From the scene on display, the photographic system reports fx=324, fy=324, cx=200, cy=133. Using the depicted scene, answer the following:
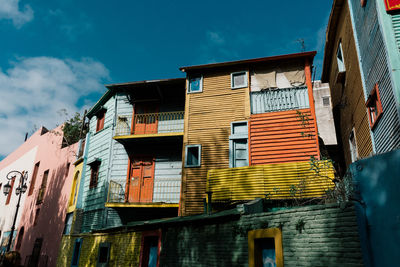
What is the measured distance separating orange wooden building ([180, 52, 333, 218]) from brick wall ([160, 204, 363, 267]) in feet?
8.80

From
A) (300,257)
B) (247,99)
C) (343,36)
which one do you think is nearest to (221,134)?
(247,99)

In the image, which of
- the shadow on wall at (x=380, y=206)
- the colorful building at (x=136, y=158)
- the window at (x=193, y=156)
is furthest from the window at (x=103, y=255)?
the shadow on wall at (x=380, y=206)

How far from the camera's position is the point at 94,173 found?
17.4m

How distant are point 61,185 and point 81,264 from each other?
660cm

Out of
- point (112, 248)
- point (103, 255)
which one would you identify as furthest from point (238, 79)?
point (103, 255)

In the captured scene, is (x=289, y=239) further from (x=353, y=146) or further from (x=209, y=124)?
(x=209, y=124)

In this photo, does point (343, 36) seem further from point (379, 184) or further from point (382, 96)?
point (379, 184)

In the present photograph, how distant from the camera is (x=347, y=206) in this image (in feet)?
19.4

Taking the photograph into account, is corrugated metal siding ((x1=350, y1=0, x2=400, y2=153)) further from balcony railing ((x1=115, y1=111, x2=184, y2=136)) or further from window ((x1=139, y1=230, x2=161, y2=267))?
balcony railing ((x1=115, y1=111, x2=184, y2=136))

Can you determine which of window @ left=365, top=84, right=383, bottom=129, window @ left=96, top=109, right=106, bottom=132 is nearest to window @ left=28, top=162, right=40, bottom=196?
window @ left=96, top=109, right=106, bottom=132

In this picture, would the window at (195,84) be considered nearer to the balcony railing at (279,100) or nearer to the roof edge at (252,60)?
the roof edge at (252,60)

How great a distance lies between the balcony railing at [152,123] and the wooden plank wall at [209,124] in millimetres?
1446

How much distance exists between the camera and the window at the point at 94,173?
1702 centimetres

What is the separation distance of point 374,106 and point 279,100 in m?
4.53
